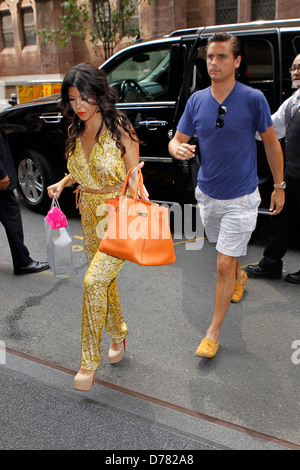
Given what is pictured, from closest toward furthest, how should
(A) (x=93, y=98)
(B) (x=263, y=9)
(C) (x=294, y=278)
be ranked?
(A) (x=93, y=98) < (C) (x=294, y=278) < (B) (x=263, y=9)

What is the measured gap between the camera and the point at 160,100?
543cm

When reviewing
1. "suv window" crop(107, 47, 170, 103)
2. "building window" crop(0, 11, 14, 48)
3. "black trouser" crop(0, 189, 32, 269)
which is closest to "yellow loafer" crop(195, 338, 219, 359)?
"black trouser" crop(0, 189, 32, 269)

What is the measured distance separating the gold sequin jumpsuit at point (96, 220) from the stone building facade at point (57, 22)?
36.3ft

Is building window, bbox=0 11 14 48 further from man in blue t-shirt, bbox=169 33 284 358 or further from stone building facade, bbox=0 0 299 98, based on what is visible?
man in blue t-shirt, bbox=169 33 284 358

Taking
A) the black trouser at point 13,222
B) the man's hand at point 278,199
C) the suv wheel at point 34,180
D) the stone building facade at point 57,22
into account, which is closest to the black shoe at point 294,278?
the man's hand at point 278,199

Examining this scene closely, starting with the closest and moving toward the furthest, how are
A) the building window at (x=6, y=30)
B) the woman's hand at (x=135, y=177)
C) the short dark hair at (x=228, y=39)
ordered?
1. the woman's hand at (x=135, y=177)
2. the short dark hair at (x=228, y=39)
3. the building window at (x=6, y=30)

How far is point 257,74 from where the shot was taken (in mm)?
4777

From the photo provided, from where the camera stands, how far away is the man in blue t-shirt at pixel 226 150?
2.94m

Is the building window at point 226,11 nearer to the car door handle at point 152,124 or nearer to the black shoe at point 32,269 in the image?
the car door handle at point 152,124

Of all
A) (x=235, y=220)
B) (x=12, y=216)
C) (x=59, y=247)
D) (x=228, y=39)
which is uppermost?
(x=228, y=39)

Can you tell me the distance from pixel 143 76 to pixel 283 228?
2.65 metres

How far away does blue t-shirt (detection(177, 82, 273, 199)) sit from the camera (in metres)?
2.95

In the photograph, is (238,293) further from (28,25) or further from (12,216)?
(28,25)

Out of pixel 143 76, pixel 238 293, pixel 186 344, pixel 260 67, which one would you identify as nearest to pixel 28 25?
pixel 143 76
